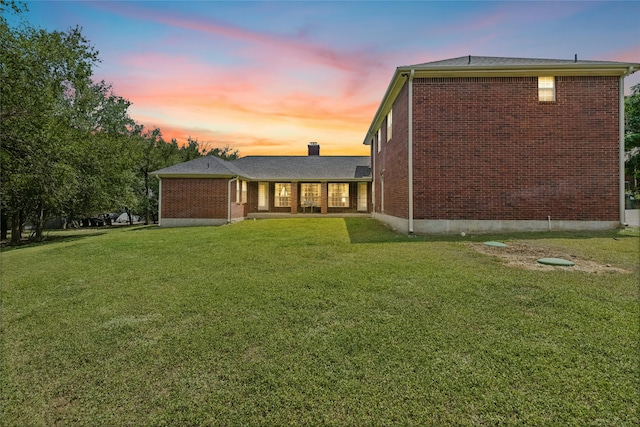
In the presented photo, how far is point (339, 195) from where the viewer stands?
21516 millimetres

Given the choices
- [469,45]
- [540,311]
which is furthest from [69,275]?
[469,45]

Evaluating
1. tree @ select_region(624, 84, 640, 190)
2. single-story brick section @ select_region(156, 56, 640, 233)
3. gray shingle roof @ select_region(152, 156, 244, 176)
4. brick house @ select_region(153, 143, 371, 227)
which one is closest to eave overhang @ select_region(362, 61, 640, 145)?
single-story brick section @ select_region(156, 56, 640, 233)

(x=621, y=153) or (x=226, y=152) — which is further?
(x=226, y=152)

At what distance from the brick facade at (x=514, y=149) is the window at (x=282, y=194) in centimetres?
1290

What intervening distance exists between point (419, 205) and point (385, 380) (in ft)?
26.4

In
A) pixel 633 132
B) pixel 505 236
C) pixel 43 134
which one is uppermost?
pixel 633 132

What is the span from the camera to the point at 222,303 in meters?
4.07

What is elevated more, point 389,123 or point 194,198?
point 389,123

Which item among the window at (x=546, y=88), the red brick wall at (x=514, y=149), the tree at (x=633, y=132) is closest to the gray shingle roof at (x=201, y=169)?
the red brick wall at (x=514, y=149)

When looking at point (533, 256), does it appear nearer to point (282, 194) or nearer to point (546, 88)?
point (546, 88)

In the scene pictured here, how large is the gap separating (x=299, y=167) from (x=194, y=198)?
841 cm

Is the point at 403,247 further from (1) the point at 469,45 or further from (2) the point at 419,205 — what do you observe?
(1) the point at 469,45

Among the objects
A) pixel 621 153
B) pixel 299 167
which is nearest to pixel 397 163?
pixel 621 153

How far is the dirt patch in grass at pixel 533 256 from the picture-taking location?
17.1 ft
